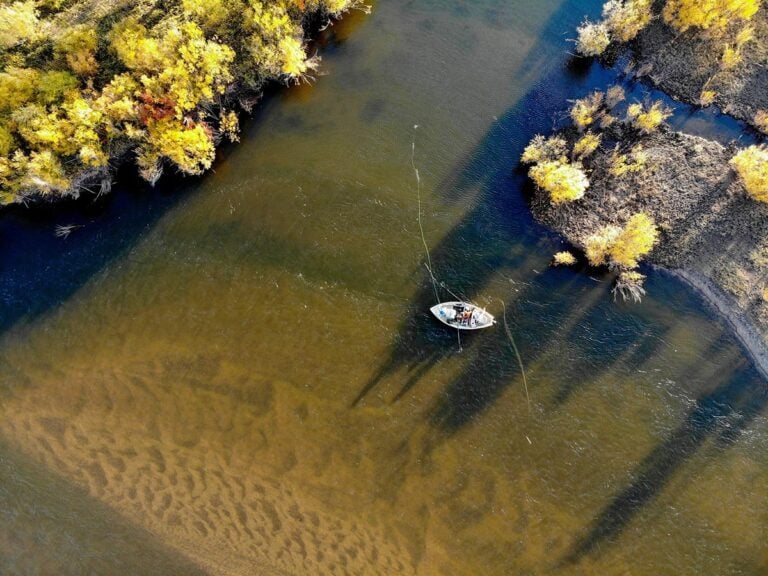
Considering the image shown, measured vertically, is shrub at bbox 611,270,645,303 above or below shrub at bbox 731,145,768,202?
below

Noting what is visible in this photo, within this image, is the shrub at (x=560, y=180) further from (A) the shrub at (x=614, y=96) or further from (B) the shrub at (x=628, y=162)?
(A) the shrub at (x=614, y=96)

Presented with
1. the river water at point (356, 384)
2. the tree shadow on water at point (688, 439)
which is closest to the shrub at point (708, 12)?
the river water at point (356, 384)

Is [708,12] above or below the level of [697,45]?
above

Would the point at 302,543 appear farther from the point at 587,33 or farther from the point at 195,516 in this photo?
the point at 587,33

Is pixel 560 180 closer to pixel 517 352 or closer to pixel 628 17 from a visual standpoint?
pixel 517 352

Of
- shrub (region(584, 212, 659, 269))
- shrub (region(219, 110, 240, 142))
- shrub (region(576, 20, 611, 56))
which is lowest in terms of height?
shrub (region(219, 110, 240, 142))

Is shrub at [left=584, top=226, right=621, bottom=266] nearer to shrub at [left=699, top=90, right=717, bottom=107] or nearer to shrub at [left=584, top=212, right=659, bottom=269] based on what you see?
shrub at [left=584, top=212, right=659, bottom=269]

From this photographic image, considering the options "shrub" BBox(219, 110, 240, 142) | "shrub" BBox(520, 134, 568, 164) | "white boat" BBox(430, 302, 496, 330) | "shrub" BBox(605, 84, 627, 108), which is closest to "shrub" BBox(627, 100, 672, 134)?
"shrub" BBox(605, 84, 627, 108)

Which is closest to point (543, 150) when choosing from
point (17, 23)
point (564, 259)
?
point (564, 259)
